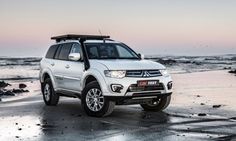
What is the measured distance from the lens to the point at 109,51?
11773 mm

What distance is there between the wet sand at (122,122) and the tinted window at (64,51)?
145cm

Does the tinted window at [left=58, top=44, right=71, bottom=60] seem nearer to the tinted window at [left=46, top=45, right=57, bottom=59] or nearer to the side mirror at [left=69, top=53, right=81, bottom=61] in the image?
the tinted window at [left=46, top=45, right=57, bottom=59]

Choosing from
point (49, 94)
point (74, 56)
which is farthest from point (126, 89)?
point (49, 94)

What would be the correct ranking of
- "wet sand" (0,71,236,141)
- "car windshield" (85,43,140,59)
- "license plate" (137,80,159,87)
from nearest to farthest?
"wet sand" (0,71,236,141)
"license plate" (137,80,159,87)
"car windshield" (85,43,140,59)

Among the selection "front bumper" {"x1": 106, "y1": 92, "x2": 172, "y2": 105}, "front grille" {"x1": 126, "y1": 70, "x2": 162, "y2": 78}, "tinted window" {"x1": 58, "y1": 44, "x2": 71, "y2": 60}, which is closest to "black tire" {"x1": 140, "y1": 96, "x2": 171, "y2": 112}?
"front bumper" {"x1": 106, "y1": 92, "x2": 172, "y2": 105}

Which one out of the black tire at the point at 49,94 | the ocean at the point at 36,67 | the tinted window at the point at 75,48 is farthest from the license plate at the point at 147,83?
the ocean at the point at 36,67

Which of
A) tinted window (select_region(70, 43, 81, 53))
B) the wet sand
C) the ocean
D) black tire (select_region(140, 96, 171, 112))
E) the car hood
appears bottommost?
the ocean

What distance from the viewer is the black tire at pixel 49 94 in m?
12.9

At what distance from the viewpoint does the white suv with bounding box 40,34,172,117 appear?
403 inches

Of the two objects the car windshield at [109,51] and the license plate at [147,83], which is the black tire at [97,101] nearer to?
the license plate at [147,83]

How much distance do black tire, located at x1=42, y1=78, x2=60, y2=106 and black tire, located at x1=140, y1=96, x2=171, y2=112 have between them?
2767 millimetres

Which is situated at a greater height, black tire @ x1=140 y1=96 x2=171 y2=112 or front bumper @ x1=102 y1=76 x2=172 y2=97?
front bumper @ x1=102 y1=76 x2=172 y2=97

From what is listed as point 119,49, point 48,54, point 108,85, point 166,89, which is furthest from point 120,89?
point 48,54

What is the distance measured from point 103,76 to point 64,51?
265 cm
